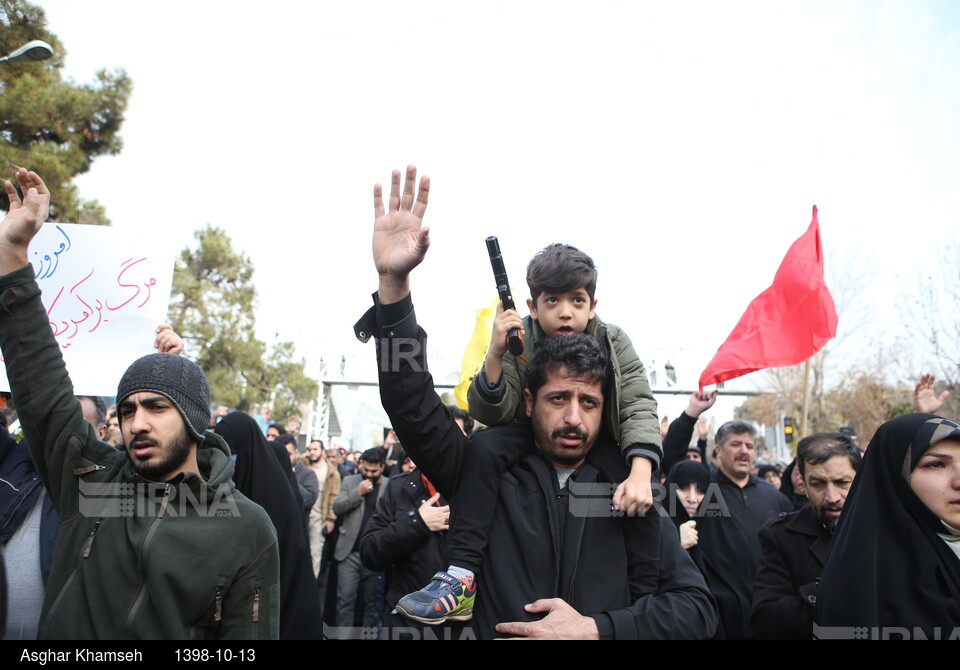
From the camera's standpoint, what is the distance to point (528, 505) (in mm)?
2457

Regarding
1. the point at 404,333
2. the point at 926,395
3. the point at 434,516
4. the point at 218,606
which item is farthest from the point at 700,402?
the point at 218,606

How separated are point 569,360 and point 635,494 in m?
0.51

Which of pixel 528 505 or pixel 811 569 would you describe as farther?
pixel 811 569

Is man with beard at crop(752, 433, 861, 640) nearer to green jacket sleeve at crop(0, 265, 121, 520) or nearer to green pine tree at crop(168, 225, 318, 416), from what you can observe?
green jacket sleeve at crop(0, 265, 121, 520)

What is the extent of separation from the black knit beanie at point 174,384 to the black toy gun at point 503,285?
3.69 ft

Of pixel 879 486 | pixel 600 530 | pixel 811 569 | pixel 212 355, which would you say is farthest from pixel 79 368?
pixel 212 355

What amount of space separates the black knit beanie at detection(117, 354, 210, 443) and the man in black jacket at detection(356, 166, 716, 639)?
781mm

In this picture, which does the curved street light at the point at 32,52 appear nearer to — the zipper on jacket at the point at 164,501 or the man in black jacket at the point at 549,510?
the zipper on jacket at the point at 164,501

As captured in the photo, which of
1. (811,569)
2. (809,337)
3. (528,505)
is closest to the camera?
(528,505)

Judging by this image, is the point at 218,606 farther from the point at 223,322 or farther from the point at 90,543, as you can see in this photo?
the point at 223,322

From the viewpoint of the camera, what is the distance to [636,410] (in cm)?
262

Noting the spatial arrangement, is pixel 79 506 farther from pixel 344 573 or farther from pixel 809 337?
pixel 344 573

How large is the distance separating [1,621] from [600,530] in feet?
5.50

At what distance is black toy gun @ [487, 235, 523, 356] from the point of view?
2578mm
